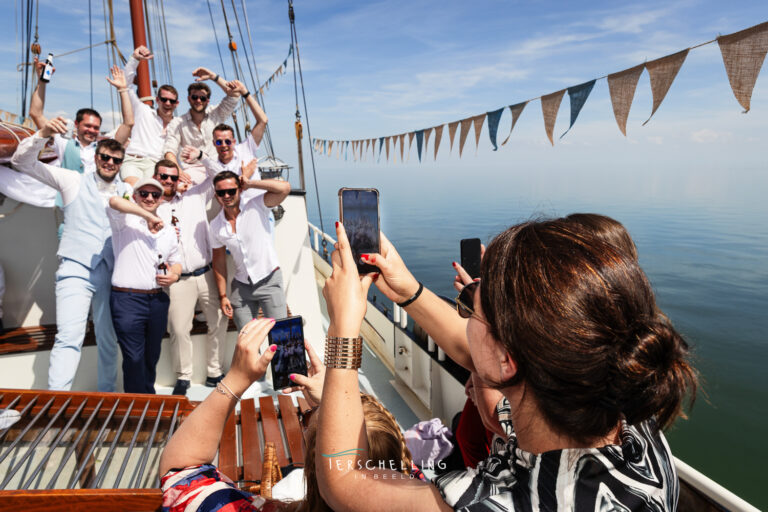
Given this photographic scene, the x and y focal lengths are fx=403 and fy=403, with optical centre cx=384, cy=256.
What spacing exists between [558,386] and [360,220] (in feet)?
2.12

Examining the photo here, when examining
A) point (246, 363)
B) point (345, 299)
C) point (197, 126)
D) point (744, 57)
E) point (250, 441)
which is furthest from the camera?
point (197, 126)

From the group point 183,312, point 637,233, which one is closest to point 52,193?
point 183,312

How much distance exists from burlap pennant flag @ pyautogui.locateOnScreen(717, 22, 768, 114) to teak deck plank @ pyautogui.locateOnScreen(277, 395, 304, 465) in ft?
10.3

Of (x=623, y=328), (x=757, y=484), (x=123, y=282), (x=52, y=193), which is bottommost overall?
(x=757, y=484)

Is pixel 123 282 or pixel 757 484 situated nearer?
pixel 123 282

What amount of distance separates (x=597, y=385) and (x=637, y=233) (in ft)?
106

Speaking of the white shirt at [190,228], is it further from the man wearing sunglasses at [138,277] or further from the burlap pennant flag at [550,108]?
the burlap pennant flag at [550,108]

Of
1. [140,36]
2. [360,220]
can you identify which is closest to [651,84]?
[360,220]

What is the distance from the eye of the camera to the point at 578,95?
371cm

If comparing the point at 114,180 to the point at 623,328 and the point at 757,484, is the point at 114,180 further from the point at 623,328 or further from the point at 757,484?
the point at 757,484

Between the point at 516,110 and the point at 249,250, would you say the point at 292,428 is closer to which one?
the point at 249,250

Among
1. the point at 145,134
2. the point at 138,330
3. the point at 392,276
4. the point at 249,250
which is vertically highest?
the point at 145,134

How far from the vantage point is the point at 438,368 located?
2.80 meters

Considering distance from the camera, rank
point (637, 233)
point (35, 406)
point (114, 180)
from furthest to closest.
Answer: point (637, 233) < point (114, 180) < point (35, 406)
